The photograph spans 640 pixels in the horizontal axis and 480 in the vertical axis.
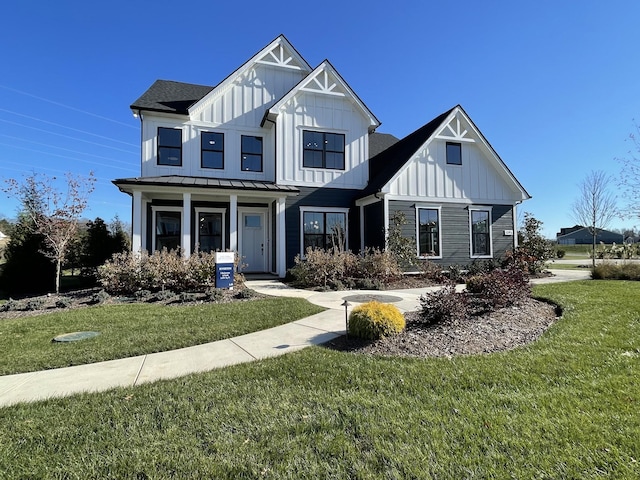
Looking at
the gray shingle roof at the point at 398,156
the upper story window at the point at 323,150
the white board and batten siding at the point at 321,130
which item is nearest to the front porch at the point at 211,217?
the white board and batten siding at the point at 321,130

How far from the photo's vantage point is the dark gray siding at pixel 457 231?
13.9 m

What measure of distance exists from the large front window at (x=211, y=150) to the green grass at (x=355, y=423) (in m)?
11.8

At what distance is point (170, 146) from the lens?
13523mm

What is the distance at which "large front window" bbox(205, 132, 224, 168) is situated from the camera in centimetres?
1395

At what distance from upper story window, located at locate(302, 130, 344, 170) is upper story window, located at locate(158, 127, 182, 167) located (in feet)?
17.3

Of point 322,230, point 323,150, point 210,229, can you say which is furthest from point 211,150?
point 322,230

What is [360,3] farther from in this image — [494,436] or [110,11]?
[494,436]

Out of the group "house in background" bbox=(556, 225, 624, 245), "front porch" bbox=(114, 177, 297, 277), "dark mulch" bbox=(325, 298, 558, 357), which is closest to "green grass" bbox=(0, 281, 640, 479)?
"dark mulch" bbox=(325, 298, 558, 357)

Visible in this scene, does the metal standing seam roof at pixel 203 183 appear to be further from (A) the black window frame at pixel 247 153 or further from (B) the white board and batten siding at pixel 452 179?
(B) the white board and batten siding at pixel 452 179

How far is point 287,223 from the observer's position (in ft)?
45.1

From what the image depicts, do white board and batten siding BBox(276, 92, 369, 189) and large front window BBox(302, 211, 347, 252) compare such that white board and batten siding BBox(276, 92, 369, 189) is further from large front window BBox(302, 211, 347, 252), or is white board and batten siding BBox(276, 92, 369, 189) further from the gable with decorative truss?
the gable with decorative truss

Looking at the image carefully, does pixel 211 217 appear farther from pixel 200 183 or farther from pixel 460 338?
pixel 460 338

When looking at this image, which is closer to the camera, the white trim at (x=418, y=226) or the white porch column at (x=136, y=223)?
the white porch column at (x=136, y=223)

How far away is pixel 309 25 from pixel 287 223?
322 inches
